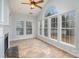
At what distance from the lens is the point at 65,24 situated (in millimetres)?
4871

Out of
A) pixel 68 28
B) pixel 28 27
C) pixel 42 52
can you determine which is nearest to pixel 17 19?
pixel 28 27

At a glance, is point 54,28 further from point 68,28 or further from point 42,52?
point 42,52

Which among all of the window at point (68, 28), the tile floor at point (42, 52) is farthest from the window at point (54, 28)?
the tile floor at point (42, 52)

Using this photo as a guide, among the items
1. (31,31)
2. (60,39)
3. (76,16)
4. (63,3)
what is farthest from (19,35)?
(76,16)

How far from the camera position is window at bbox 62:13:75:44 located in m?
4.34

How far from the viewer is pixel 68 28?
4637 millimetres

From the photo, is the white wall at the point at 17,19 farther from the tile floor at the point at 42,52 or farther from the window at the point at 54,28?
the window at the point at 54,28

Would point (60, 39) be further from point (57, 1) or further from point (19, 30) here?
point (19, 30)

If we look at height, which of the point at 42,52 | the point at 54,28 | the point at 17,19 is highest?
the point at 17,19

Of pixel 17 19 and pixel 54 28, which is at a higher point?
pixel 17 19

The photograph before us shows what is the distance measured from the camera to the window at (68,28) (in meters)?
4.34

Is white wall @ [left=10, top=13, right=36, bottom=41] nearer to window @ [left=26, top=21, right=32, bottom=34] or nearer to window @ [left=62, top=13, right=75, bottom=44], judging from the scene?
window @ [left=26, top=21, right=32, bottom=34]

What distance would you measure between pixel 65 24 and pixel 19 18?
498 cm

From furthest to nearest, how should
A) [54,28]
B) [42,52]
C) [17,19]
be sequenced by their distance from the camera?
[17,19] < [54,28] < [42,52]
